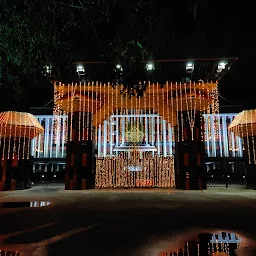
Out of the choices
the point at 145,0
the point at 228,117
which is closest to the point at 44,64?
the point at 145,0

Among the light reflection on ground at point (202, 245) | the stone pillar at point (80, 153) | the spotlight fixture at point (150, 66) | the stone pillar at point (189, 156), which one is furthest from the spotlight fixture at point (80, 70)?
the light reflection on ground at point (202, 245)

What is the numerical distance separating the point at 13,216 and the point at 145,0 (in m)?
5.27

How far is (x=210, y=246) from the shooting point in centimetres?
316

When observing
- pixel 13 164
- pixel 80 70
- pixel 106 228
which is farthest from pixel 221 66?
pixel 13 164

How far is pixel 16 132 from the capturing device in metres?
13.1

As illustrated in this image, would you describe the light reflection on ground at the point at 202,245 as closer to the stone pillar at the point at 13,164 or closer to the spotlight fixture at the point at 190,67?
the spotlight fixture at the point at 190,67

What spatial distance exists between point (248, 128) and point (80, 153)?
8.89 meters

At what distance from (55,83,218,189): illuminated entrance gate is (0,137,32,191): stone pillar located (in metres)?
2.71

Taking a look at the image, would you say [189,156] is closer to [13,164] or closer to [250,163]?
[250,163]

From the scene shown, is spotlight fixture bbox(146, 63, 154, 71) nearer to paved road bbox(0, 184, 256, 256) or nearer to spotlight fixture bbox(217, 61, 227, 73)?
spotlight fixture bbox(217, 61, 227, 73)

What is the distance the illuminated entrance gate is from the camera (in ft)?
40.8

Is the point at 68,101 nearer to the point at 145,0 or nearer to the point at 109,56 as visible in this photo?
the point at 109,56

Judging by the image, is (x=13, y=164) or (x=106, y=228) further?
(x=13, y=164)

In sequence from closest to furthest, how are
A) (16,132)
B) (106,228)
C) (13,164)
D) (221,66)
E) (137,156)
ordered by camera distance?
(106,228), (221,66), (16,132), (13,164), (137,156)
